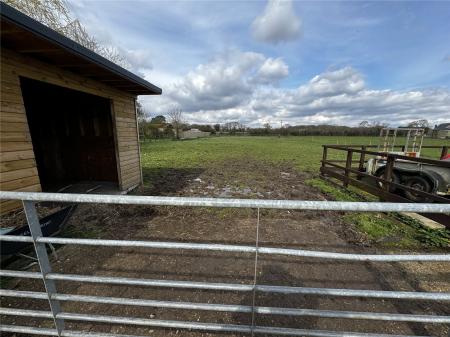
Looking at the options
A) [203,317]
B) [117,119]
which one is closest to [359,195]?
[203,317]

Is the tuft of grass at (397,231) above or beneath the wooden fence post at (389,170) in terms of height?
beneath

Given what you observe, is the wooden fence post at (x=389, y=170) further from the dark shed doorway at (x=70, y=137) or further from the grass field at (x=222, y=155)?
the dark shed doorway at (x=70, y=137)

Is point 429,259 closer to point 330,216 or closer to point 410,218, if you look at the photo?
point 330,216

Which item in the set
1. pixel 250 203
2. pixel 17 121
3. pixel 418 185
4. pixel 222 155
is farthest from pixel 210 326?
pixel 222 155

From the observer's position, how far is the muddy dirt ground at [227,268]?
2.21 meters

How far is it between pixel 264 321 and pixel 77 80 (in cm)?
547

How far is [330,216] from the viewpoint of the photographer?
188 inches

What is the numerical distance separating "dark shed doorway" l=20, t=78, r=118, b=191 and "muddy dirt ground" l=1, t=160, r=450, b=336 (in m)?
2.76

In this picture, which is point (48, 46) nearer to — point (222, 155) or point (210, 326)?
point (210, 326)

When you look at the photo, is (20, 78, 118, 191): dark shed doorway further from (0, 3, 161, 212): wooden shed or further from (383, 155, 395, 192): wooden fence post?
(383, 155, 395, 192): wooden fence post

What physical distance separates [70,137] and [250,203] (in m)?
8.21

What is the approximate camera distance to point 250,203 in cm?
121

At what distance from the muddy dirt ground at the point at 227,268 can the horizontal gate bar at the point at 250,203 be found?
1.58 metres

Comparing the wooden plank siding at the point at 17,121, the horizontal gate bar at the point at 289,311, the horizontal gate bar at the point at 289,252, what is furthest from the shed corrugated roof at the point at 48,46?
the horizontal gate bar at the point at 289,311
